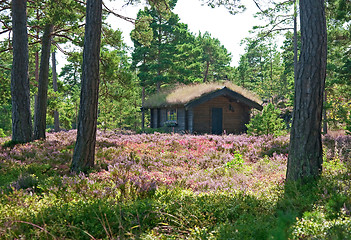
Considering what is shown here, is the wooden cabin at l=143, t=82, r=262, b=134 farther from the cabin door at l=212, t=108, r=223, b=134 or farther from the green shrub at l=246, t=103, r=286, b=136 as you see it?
the green shrub at l=246, t=103, r=286, b=136

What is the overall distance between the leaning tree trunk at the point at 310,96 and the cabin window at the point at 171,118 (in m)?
19.5

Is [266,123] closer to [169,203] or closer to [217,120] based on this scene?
[217,120]

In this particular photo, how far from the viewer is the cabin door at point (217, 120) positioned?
24906 millimetres

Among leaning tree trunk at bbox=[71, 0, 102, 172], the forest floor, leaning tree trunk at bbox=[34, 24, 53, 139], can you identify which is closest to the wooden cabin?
leaning tree trunk at bbox=[34, 24, 53, 139]

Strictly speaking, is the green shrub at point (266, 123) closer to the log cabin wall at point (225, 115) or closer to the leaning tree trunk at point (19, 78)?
the log cabin wall at point (225, 115)

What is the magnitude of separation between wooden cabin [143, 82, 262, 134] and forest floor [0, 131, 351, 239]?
1351 centimetres

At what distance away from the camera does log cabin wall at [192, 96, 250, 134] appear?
79.1 feet

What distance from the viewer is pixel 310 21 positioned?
267 inches

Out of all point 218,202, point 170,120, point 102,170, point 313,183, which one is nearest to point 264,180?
point 313,183

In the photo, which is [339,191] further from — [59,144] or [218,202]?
[59,144]

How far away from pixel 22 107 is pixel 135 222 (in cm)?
1051

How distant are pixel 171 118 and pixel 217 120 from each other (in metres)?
4.80

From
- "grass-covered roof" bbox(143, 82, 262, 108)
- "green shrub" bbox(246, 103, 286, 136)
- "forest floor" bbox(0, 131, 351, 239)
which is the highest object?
"grass-covered roof" bbox(143, 82, 262, 108)

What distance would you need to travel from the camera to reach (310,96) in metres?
6.71
